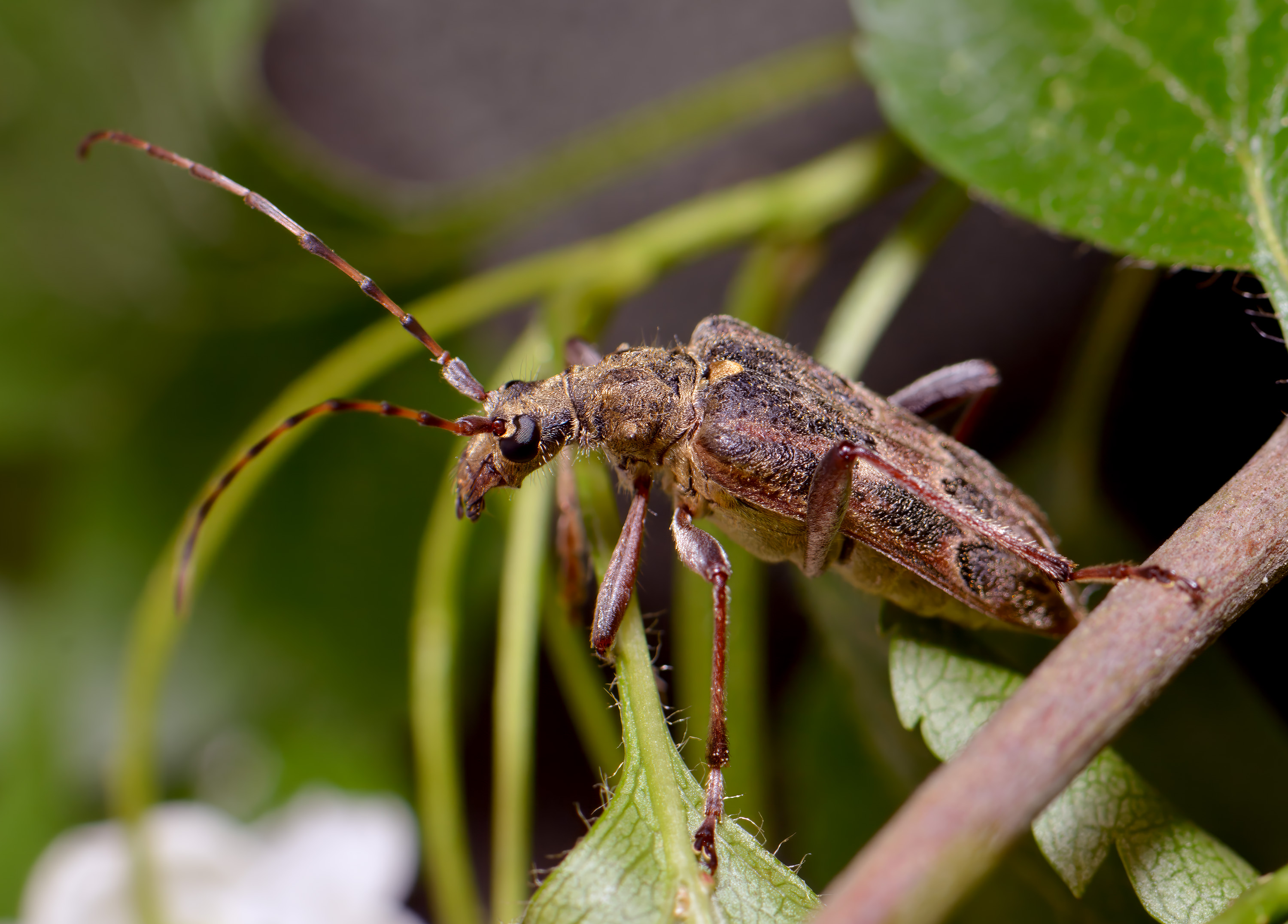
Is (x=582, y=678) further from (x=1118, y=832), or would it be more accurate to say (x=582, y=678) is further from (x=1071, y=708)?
(x=1071, y=708)

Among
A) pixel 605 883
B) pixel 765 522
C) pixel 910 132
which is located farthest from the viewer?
pixel 765 522

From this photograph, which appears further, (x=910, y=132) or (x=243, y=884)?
(x=243, y=884)

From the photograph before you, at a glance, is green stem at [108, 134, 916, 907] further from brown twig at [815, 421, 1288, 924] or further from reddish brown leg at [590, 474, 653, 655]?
brown twig at [815, 421, 1288, 924]

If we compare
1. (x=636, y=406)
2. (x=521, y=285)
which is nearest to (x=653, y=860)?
(x=636, y=406)

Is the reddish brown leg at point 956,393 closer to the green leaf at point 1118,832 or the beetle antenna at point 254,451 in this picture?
the green leaf at point 1118,832

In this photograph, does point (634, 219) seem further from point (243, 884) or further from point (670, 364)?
point (243, 884)

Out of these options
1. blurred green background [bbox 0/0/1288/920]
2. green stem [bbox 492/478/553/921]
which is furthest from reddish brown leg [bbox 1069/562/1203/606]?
green stem [bbox 492/478/553/921]

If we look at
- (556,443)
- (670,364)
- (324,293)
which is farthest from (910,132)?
(324,293)
